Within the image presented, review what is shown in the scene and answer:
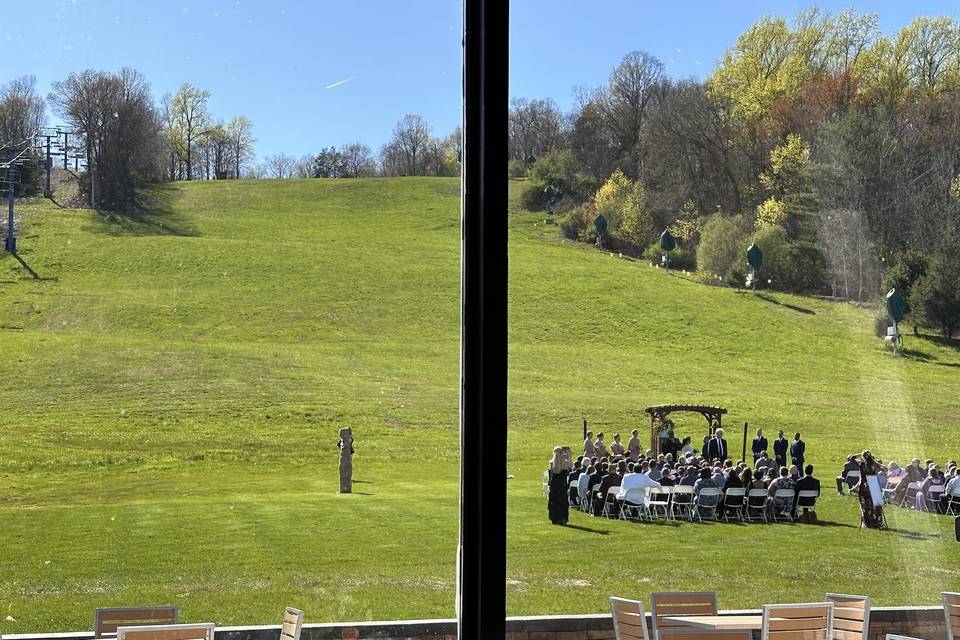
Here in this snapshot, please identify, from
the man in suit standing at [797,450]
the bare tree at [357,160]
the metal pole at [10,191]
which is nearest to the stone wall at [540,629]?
the man in suit standing at [797,450]

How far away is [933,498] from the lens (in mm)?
3584

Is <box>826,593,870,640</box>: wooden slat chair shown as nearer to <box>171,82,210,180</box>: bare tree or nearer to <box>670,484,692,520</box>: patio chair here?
<box>670,484,692,520</box>: patio chair

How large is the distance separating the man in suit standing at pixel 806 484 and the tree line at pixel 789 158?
946 millimetres

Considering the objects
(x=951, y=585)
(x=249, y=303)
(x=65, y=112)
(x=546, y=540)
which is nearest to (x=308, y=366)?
(x=249, y=303)

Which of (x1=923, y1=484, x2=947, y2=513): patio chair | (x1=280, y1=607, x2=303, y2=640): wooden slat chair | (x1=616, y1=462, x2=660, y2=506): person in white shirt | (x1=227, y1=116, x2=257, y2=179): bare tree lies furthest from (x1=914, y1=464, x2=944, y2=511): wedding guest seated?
(x1=227, y1=116, x2=257, y2=179): bare tree

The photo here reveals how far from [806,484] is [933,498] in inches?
44.5

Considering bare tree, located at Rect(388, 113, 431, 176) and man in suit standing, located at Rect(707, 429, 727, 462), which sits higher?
bare tree, located at Rect(388, 113, 431, 176)

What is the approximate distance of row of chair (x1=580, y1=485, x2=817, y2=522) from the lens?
484cm

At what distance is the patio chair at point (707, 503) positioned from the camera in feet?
16.1

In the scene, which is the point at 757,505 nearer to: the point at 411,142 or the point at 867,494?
the point at 867,494

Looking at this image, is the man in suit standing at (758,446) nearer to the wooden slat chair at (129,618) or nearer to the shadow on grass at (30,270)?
the wooden slat chair at (129,618)

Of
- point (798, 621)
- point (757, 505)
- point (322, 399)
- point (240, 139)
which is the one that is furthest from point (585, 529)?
point (798, 621)

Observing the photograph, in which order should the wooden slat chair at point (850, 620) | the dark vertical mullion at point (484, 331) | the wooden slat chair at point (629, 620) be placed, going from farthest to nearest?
the wooden slat chair at point (850, 620), the wooden slat chair at point (629, 620), the dark vertical mullion at point (484, 331)

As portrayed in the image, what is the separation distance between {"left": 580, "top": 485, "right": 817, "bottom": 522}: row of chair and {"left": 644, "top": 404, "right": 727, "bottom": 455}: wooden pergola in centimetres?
26
